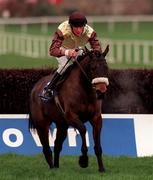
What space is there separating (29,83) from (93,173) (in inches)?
156

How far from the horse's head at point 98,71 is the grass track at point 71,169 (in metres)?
0.89

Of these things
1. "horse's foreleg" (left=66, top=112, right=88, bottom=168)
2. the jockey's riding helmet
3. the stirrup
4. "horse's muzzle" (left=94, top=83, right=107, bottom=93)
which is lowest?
"horse's foreleg" (left=66, top=112, right=88, bottom=168)

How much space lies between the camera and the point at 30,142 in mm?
12500

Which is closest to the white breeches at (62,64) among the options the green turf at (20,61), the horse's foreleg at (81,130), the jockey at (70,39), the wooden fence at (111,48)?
the jockey at (70,39)

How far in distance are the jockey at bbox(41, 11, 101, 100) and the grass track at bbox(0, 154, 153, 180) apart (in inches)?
35.0

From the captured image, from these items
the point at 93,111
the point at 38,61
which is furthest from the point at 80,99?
the point at 38,61

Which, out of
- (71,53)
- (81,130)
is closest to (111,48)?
(71,53)

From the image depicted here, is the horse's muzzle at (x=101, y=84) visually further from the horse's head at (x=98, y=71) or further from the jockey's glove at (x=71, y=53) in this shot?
the jockey's glove at (x=71, y=53)

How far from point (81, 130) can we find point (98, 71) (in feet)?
2.16

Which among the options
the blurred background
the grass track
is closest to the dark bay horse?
the grass track

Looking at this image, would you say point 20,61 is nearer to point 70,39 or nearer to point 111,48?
point 111,48

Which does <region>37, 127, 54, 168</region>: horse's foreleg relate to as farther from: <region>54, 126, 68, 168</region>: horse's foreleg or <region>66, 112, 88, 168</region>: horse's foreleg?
<region>66, 112, 88, 168</region>: horse's foreleg

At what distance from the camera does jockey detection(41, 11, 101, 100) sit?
1020cm

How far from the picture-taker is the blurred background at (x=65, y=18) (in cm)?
2991
